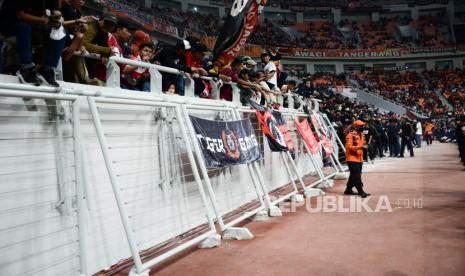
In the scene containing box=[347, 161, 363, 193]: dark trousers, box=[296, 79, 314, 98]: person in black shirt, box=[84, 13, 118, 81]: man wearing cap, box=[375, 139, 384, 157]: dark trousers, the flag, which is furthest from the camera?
box=[375, 139, 384, 157]: dark trousers

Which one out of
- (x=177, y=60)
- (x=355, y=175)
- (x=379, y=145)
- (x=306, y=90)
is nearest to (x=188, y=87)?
(x=177, y=60)

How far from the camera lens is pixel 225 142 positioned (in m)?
5.14

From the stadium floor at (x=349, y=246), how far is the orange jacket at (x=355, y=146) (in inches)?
52.8

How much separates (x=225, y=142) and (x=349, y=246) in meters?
2.04

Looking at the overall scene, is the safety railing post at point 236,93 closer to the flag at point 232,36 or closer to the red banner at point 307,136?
the flag at point 232,36

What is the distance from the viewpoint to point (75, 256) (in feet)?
10.6

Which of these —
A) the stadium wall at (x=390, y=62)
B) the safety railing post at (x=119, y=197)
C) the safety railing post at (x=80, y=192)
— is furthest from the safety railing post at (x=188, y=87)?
the stadium wall at (x=390, y=62)

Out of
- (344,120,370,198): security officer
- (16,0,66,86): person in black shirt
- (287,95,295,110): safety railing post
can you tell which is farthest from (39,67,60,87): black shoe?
(287,95,295,110): safety railing post

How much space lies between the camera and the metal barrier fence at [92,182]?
2.95 meters

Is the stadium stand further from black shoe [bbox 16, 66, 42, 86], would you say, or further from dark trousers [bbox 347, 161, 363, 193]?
dark trousers [bbox 347, 161, 363, 193]

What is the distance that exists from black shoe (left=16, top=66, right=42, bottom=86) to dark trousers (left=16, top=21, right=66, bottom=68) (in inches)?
1.9

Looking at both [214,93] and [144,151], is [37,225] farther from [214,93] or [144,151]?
[214,93]

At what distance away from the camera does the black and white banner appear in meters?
4.73

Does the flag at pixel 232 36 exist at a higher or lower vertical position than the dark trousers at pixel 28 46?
higher
